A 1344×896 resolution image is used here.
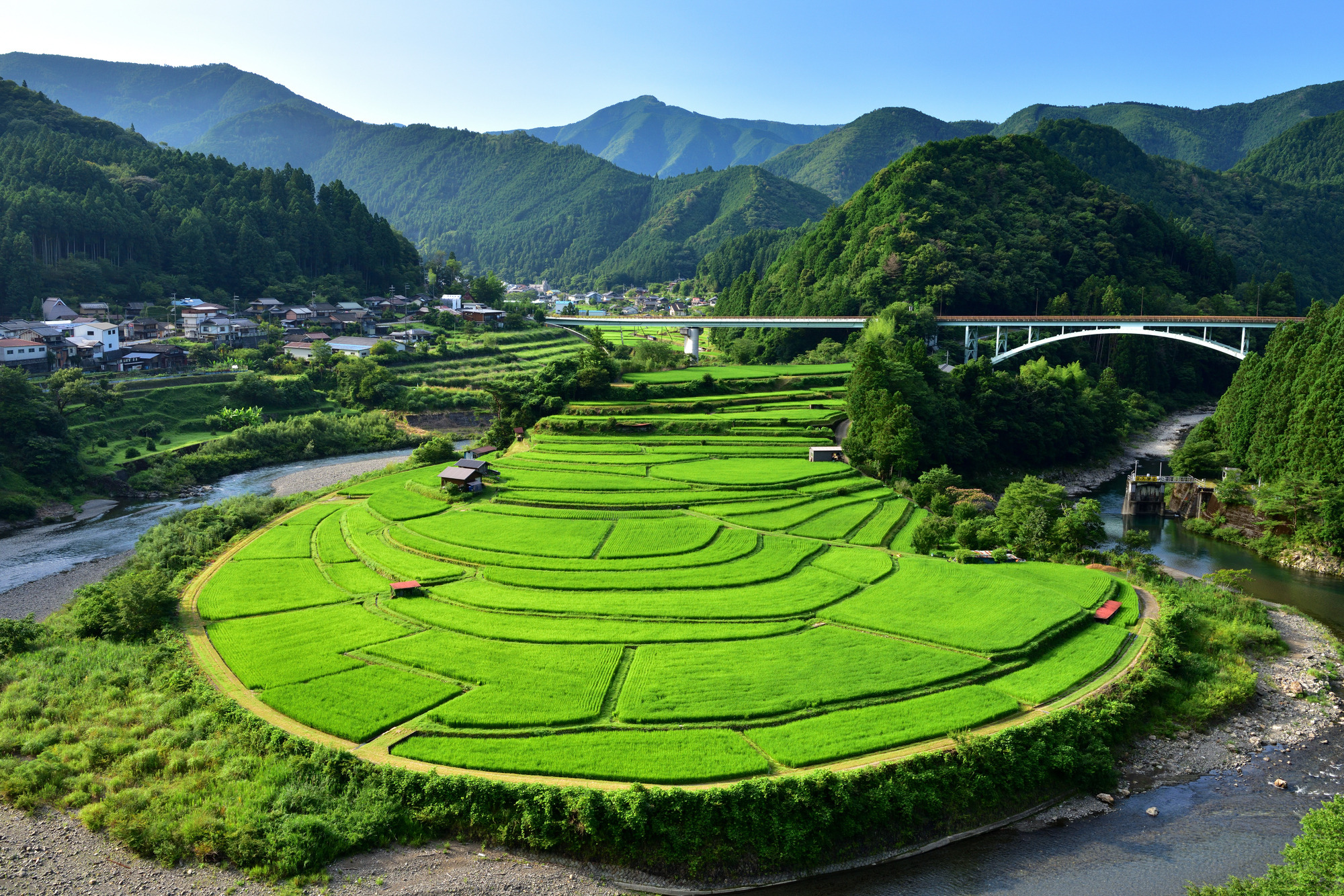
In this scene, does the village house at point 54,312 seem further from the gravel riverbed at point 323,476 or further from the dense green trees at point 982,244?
the dense green trees at point 982,244

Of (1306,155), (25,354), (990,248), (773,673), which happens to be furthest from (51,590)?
(1306,155)

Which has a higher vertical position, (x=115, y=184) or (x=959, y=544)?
(x=115, y=184)

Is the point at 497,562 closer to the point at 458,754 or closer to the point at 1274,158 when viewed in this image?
the point at 458,754

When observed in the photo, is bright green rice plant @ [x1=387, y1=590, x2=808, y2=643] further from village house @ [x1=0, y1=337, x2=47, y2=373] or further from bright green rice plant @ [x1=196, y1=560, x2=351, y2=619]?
village house @ [x1=0, y1=337, x2=47, y2=373]

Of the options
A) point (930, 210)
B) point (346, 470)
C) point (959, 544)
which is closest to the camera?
point (959, 544)

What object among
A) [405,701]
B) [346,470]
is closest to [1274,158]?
[346,470]

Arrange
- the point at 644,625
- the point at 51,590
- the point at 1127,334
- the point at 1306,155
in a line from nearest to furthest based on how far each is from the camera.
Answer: the point at 644,625, the point at 51,590, the point at 1127,334, the point at 1306,155

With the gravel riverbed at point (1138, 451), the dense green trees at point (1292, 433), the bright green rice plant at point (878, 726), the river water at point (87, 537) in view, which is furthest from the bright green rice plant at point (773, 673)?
the gravel riverbed at point (1138, 451)

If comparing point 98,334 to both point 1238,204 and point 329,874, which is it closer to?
point 329,874

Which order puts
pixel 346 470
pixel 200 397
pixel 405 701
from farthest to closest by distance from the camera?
pixel 200 397 → pixel 346 470 → pixel 405 701
